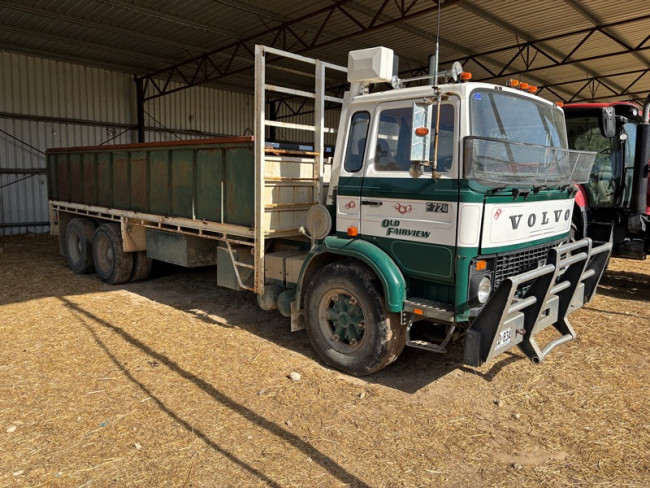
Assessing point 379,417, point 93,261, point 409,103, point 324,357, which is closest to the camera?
point 379,417

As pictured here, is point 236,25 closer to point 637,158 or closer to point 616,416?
point 637,158

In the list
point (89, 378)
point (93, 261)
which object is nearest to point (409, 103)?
point (89, 378)

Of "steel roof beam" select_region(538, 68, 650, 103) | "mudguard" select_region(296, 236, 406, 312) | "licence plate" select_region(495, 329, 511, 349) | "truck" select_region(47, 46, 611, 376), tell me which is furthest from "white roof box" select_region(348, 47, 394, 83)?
"steel roof beam" select_region(538, 68, 650, 103)

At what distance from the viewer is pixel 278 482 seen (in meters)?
3.31

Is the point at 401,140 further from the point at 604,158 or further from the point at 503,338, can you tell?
the point at 604,158

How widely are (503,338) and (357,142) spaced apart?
7.33ft

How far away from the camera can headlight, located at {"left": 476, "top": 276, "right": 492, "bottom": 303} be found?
4.23m

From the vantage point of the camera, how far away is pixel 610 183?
7.97 meters

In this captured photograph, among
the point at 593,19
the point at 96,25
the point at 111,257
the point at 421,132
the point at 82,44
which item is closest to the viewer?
the point at 421,132

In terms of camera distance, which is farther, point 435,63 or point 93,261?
point 93,261

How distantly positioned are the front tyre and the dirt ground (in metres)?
0.20

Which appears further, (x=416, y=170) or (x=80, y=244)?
(x=80, y=244)

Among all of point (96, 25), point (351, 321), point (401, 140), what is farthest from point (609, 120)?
point (96, 25)

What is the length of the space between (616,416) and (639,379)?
98 centimetres
